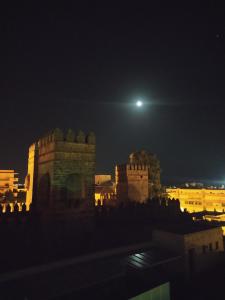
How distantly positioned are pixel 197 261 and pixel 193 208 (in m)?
45.6

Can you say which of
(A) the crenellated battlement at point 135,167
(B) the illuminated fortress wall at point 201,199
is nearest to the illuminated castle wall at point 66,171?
(A) the crenellated battlement at point 135,167

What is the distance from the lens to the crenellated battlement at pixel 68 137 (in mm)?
12742

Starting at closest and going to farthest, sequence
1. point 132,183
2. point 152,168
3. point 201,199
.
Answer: point 132,183 < point 152,168 < point 201,199

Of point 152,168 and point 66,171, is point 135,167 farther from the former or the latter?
point 66,171

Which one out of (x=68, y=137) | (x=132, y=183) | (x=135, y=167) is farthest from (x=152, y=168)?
(x=68, y=137)

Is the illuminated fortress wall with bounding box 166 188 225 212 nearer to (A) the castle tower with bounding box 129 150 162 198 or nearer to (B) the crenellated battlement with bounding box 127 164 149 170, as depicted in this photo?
(A) the castle tower with bounding box 129 150 162 198

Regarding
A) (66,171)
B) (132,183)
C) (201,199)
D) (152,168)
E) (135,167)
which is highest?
(152,168)

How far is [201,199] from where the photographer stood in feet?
181

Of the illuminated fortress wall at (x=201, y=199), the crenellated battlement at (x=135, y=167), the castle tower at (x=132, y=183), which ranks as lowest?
the illuminated fortress wall at (x=201, y=199)

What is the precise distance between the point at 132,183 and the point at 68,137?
11.6 meters

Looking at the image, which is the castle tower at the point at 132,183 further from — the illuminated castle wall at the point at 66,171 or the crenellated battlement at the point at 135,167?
the illuminated castle wall at the point at 66,171

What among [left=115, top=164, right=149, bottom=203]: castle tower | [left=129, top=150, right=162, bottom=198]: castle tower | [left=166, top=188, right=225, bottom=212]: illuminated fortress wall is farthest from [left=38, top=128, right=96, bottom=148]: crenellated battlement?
[left=166, top=188, right=225, bottom=212]: illuminated fortress wall

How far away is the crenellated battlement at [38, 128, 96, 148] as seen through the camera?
12.7m

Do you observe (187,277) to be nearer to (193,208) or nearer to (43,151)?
(43,151)
